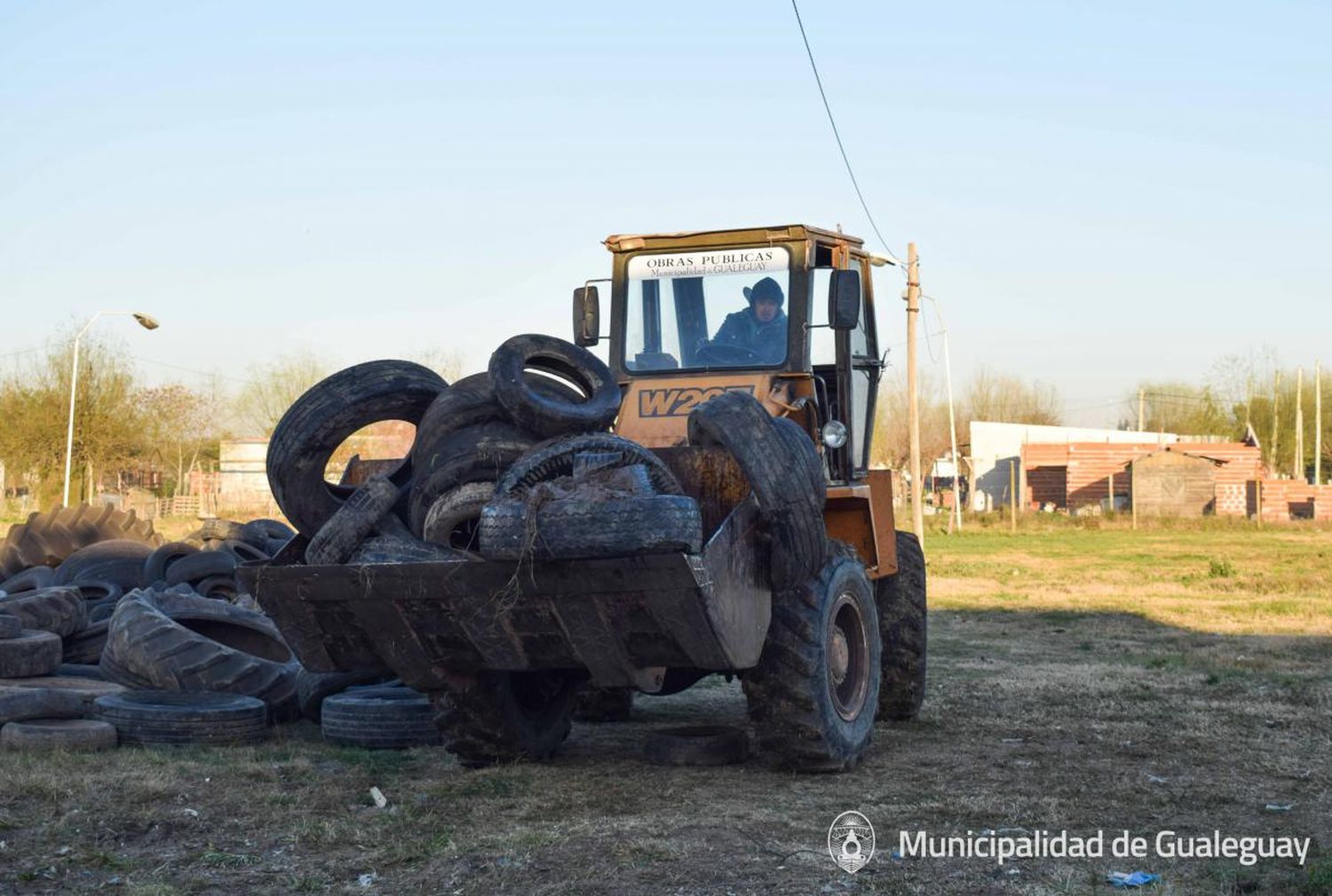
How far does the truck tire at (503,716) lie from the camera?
7.95m

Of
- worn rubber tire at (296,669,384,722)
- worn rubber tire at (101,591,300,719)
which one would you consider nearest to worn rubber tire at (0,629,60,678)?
worn rubber tire at (101,591,300,719)

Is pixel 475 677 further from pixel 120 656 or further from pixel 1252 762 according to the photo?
pixel 1252 762

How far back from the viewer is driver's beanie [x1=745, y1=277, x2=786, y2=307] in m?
9.16

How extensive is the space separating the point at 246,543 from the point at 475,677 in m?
8.18

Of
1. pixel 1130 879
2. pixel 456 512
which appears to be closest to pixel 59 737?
pixel 456 512

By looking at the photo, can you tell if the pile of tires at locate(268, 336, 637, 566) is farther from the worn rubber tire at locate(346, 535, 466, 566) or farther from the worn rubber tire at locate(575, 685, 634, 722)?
the worn rubber tire at locate(575, 685, 634, 722)

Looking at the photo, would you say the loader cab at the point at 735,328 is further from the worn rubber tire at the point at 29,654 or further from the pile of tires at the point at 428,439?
the worn rubber tire at the point at 29,654

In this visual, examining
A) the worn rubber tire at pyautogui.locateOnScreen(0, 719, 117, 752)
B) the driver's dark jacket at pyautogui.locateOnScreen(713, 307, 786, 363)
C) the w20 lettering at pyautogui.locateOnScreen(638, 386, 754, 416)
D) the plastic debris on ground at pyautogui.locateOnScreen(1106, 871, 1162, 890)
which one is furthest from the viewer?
the driver's dark jacket at pyautogui.locateOnScreen(713, 307, 786, 363)

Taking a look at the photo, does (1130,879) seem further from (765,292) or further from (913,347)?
(913,347)

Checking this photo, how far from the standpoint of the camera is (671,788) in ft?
24.6

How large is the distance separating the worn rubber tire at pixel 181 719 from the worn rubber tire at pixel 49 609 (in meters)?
1.85

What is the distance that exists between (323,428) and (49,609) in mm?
4319

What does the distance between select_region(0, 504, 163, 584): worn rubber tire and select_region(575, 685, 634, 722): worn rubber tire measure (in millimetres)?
8367

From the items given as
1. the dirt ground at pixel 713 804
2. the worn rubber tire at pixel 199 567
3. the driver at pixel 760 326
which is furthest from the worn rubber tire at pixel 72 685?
the driver at pixel 760 326
